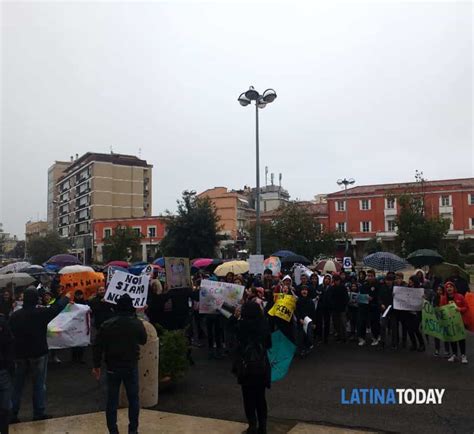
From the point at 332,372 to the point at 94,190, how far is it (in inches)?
3612

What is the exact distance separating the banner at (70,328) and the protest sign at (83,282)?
3594 mm

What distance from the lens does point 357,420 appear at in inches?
254

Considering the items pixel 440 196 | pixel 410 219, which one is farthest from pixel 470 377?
pixel 440 196

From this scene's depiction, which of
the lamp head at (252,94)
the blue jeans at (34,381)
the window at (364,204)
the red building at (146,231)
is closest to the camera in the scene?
the blue jeans at (34,381)

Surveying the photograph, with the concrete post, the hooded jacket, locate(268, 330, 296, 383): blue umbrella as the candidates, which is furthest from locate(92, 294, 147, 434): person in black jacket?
the hooded jacket

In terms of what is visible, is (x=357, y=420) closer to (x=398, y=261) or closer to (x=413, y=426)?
(x=413, y=426)

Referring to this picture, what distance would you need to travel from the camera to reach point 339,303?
11.6m

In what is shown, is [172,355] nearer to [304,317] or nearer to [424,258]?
[304,317]

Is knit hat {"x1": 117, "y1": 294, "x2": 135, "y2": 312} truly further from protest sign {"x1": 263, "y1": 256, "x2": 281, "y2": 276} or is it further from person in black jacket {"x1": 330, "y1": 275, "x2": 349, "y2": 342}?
protest sign {"x1": 263, "y1": 256, "x2": 281, "y2": 276}

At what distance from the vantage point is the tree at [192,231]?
120 ft

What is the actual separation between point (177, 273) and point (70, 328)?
2.45m

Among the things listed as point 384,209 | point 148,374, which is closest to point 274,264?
point 148,374

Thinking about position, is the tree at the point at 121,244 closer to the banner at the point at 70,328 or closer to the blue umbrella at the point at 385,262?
the blue umbrella at the point at 385,262

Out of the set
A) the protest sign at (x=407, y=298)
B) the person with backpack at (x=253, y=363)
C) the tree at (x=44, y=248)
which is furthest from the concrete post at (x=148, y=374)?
the tree at (x=44, y=248)
